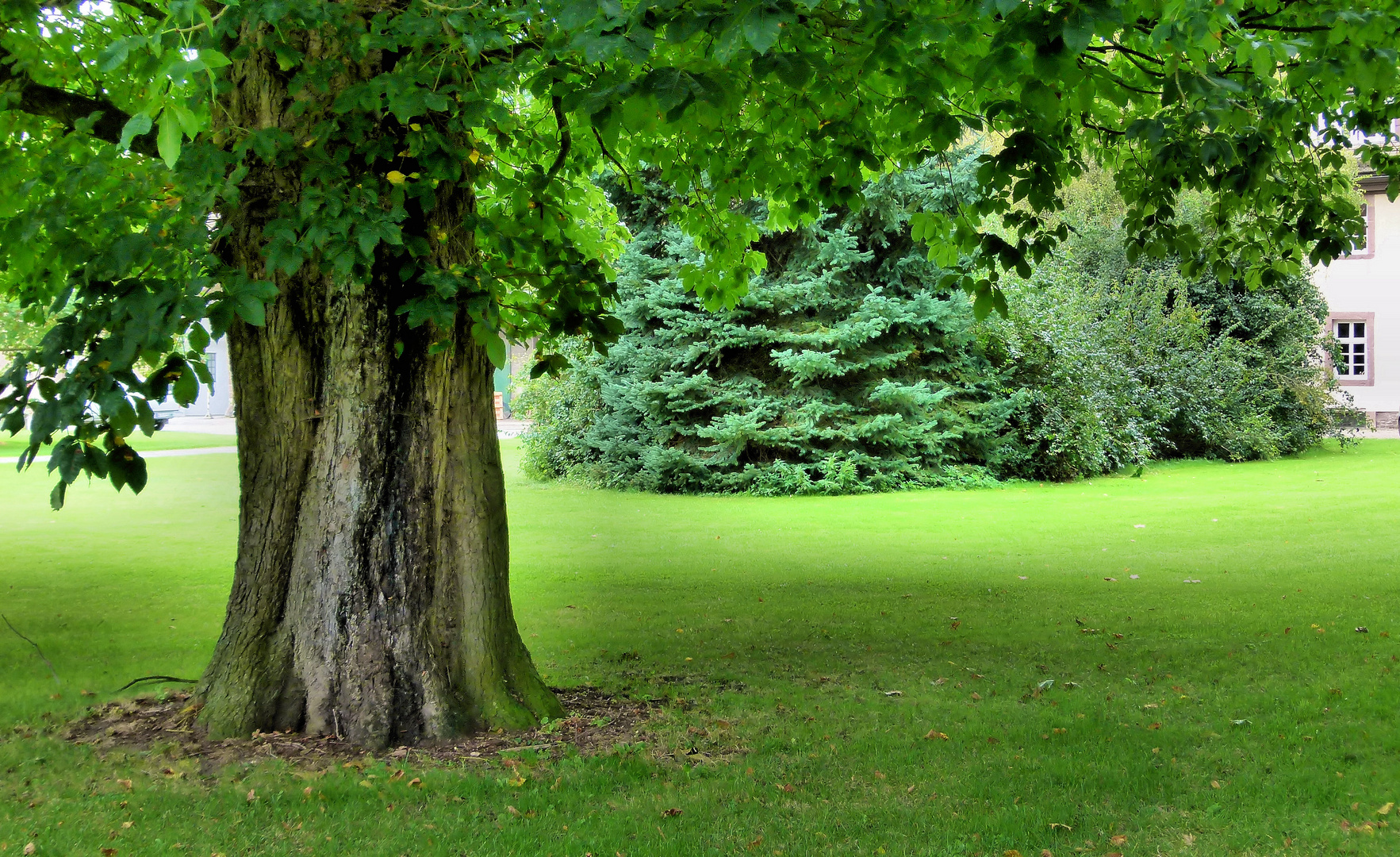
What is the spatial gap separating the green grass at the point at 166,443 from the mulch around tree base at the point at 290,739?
23674 mm

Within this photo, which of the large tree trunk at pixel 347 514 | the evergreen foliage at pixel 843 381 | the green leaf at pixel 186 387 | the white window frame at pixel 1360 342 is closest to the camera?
the green leaf at pixel 186 387

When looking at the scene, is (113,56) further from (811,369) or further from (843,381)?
(843,381)

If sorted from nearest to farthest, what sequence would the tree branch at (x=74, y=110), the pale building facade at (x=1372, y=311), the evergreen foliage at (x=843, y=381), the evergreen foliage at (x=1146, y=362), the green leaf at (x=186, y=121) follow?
the green leaf at (x=186, y=121) < the tree branch at (x=74, y=110) < the evergreen foliage at (x=843, y=381) < the evergreen foliage at (x=1146, y=362) < the pale building facade at (x=1372, y=311)

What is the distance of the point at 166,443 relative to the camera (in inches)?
1248

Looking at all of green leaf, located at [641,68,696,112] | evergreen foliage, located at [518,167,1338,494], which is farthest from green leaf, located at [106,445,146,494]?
evergreen foliage, located at [518,167,1338,494]

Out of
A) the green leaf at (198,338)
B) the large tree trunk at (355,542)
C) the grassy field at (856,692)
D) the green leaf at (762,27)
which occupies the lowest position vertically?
the grassy field at (856,692)

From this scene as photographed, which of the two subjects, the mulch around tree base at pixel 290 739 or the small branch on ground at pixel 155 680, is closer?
the mulch around tree base at pixel 290 739

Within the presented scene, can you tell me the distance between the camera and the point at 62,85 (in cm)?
740

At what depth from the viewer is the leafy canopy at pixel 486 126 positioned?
363 centimetres

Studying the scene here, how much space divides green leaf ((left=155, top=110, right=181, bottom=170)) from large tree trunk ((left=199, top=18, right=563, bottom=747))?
2411 millimetres

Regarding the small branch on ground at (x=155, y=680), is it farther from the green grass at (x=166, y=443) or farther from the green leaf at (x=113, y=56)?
the green grass at (x=166, y=443)

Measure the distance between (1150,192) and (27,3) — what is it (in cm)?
728

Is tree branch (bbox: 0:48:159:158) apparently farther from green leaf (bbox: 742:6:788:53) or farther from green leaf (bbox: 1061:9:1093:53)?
green leaf (bbox: 1061:9:1093:53)

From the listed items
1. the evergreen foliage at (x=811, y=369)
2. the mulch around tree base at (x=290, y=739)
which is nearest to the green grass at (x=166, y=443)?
the evergreen foliage at (x=811, y=369)
